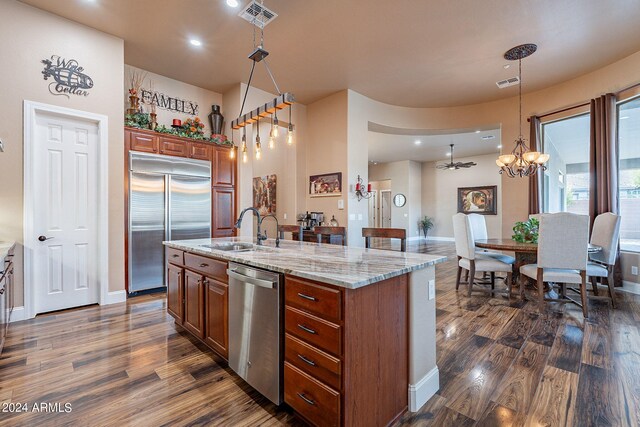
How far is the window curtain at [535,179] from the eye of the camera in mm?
5098

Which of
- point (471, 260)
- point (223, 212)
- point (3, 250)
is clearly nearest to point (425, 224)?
point (471, 260)

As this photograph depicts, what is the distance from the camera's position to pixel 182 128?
4.50 metres

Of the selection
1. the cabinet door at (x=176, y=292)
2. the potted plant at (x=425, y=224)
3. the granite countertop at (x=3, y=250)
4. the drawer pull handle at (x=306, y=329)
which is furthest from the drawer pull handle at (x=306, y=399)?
the potted plant at (x=425, y=224)

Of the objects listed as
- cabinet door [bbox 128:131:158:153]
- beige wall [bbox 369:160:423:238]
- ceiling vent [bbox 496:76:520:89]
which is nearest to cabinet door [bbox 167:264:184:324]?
cabinet door [bbox 128:131:158:153]

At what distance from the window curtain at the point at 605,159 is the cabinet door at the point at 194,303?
18.1 ft

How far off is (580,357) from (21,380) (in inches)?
163

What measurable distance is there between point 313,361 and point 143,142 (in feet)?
12.8

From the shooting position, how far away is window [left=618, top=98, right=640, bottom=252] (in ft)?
13.8

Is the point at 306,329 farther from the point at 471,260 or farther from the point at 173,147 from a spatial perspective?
the point at 173,147

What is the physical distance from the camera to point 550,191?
5.41 metres

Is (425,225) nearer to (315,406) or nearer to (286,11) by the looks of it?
(286,11)

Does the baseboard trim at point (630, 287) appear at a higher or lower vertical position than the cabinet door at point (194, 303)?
lower

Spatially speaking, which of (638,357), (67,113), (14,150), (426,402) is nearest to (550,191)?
(638,357)

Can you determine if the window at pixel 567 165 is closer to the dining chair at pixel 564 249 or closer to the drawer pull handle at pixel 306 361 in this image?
the dining chair at pixel 564 249
